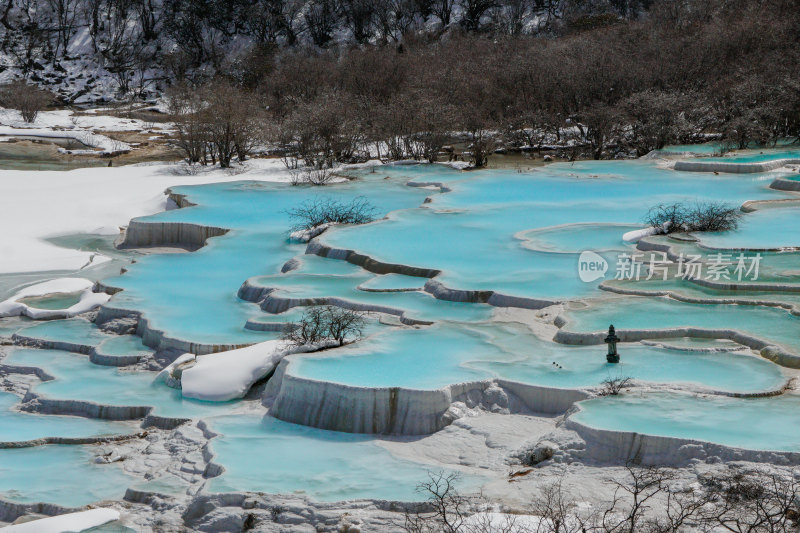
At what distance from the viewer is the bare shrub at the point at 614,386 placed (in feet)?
25.6

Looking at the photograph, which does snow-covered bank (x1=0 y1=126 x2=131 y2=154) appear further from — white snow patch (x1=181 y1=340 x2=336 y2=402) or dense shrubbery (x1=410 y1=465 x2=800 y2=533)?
dense shrubbery (x1=410 y1=465 x2=800 y2=533)

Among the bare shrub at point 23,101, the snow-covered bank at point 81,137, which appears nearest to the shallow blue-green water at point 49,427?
the snow-covered bank at point 81,137

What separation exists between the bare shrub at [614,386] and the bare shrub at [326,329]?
265 centimetres

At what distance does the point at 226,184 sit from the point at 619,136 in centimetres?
1031

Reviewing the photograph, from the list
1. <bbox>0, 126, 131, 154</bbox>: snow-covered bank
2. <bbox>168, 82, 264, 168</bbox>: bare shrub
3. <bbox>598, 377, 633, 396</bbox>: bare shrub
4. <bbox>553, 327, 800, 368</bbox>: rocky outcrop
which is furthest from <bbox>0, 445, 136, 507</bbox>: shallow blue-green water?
<bbox>0, 126, 131, 154</bbox>: snow-covered bank

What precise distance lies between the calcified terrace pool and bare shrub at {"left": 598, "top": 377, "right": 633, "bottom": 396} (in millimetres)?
93

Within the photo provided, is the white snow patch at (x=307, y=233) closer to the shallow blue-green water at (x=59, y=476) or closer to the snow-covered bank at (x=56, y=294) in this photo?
the snow-covered bank at (x=56, y=294)

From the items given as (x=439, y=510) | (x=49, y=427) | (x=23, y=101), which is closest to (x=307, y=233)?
(x=49, y=427)

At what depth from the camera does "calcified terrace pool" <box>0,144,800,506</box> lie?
7.43 m

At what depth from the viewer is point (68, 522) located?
21.6ft

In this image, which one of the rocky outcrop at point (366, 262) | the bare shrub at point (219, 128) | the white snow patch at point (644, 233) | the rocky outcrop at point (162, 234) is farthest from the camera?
the bare shrub at point (219, 128)

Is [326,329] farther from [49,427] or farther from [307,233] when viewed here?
[307,233]

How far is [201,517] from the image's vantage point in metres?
6.63

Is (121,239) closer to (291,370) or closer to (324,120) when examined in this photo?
(324,120)
